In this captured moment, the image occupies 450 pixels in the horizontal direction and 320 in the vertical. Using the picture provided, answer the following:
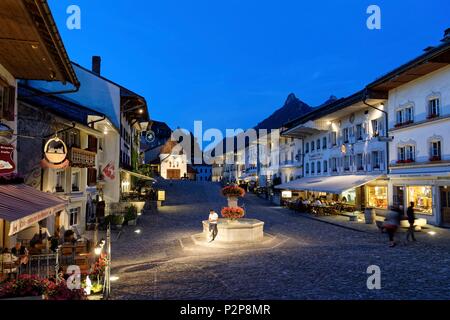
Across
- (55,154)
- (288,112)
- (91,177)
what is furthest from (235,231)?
(288,112)

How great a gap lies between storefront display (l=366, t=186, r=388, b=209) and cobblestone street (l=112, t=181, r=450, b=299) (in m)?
7.53

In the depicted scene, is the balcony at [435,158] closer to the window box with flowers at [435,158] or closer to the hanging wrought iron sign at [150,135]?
the window box with flowers at [435,158]

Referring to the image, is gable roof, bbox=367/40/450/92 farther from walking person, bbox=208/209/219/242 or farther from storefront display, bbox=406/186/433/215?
walking person, bbox=208/209/219/242

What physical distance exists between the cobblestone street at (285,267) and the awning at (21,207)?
289cm

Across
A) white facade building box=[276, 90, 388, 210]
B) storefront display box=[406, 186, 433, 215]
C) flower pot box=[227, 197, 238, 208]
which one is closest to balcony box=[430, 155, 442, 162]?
storefront display box=[406, 186, 433, 215]

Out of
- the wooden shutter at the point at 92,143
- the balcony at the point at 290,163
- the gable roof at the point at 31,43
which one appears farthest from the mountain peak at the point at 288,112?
the gable roof at the point at 31,43

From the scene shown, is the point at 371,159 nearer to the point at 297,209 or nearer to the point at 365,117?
the point at 365,117

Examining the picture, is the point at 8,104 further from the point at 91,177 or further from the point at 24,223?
the point at 91,177

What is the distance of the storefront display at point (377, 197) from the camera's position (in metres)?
27.9

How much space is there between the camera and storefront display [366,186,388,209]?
27872 mm

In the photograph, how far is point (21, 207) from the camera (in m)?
8.30

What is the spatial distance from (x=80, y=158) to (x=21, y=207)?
32.3ft
